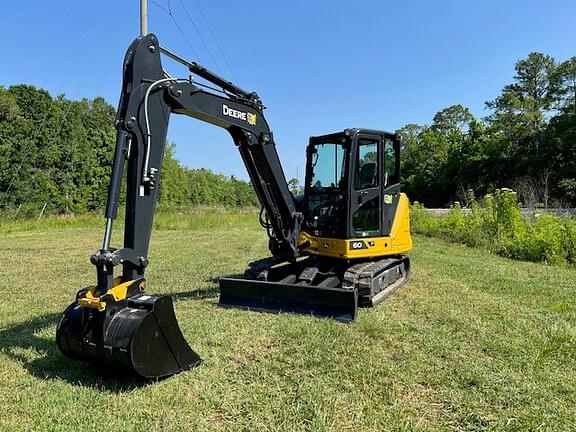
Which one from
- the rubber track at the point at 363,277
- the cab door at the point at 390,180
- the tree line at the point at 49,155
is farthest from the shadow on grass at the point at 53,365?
the tree line at the point at 49,155

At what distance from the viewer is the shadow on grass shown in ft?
11.7

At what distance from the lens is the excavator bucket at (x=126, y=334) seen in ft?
11.2

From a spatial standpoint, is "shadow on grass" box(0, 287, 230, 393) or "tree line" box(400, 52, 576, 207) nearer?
"shadow on grass" box(0, 287, 230, 393)

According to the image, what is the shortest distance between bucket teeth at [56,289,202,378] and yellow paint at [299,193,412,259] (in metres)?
2.93

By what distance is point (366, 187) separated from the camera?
6422mm

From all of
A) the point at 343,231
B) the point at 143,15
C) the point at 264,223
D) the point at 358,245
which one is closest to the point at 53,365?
the point at 264,223

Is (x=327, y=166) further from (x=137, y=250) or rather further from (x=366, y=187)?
(x=137, y=250)

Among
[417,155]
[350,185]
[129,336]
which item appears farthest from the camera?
[417,155]

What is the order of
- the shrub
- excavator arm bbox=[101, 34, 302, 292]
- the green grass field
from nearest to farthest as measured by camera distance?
the green grass field
excavator arm bbox=[101, 34, 302, 292]
the shrub

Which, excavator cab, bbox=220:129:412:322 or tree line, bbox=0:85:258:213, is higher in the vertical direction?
tree line, bbox=0:85:258:213

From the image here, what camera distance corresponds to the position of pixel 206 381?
3623 mm

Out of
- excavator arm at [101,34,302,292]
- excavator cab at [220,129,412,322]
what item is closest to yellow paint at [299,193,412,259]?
excavator cab at [220,129,412,322]

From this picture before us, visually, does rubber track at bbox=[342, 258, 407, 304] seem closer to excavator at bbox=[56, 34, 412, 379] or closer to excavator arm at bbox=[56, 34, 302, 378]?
excavator at bbox=[56, 34, 412, 379]

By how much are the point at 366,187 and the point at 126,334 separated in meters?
4.03
